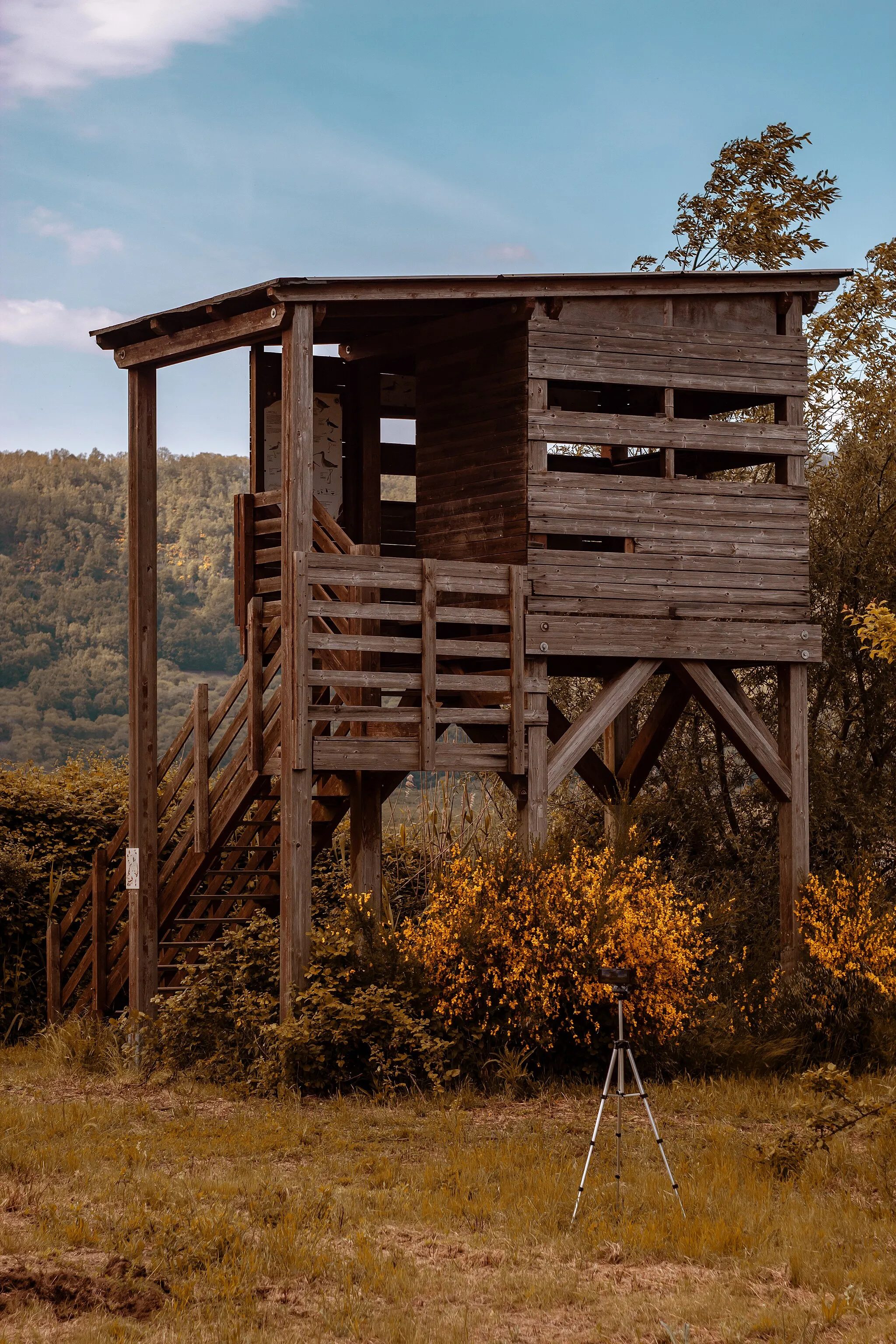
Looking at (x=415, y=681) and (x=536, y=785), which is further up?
(x=415, y=681)

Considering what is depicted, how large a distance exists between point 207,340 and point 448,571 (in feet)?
10.5

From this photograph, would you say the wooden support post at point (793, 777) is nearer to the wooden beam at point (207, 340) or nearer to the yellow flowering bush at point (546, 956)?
the yellow flowering bush at point (546, 956)

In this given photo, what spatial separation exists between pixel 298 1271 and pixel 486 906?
542cm

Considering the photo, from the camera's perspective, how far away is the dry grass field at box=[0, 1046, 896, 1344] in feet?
23.9

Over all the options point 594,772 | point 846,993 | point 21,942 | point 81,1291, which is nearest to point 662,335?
point 594,772

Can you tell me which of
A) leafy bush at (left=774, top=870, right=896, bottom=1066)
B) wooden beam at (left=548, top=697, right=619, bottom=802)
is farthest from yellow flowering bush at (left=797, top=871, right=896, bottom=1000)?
wooden beam at (left=548, top=697, right=619, bottom=802)

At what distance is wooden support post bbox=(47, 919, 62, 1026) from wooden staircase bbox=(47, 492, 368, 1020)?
0.01 metres

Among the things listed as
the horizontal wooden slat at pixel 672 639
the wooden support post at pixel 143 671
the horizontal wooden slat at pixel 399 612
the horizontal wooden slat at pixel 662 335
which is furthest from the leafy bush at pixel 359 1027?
the horizontal wooden slat at pixel 662 335

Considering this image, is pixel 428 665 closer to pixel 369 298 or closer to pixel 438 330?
pixel 369 298

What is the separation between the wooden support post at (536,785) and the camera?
14125mm

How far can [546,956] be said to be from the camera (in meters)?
12.8

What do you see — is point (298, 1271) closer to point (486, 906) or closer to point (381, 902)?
point (486, 906)

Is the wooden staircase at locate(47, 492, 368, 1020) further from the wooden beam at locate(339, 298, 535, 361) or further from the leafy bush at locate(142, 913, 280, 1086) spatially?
the wooden beam at locate(339, 298, 535, 361)

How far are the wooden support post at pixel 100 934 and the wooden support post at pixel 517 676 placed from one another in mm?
4825
